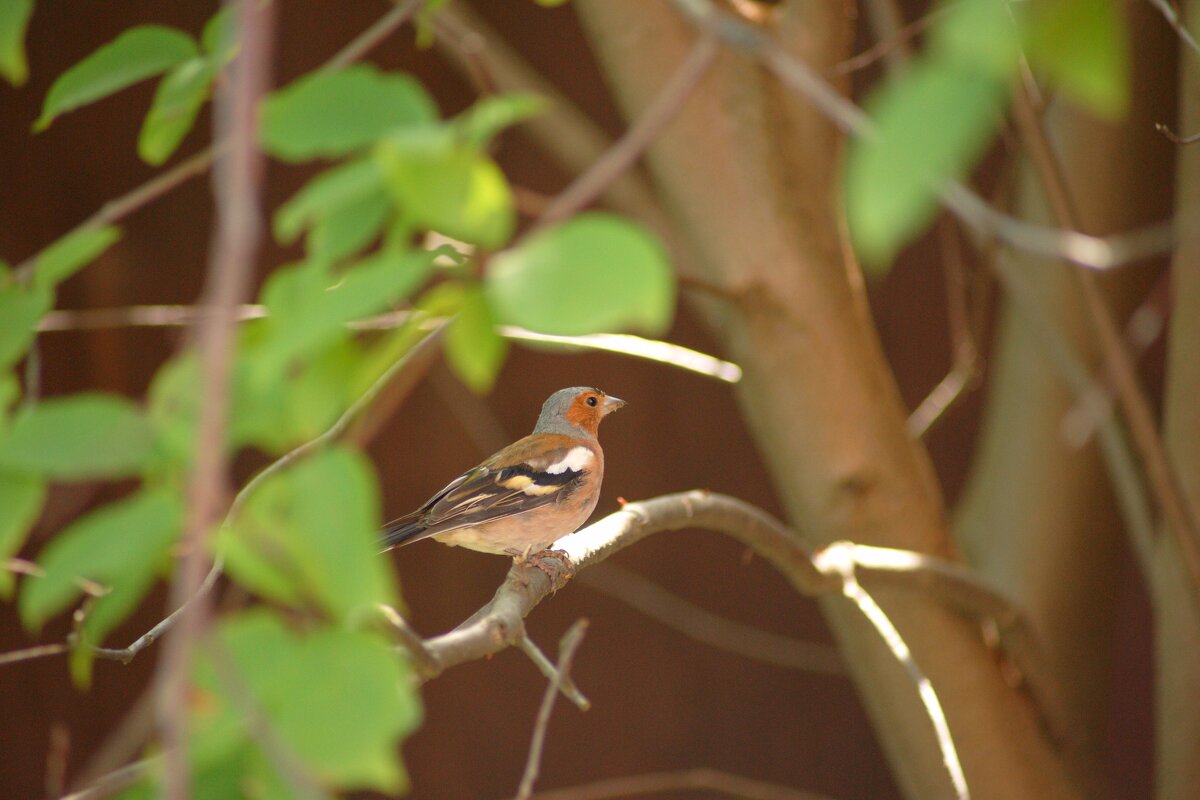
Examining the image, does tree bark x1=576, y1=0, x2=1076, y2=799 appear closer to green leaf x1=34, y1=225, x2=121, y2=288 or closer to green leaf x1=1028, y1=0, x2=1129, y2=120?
green leaf x1=34, y1=225, x2=121, y2=288

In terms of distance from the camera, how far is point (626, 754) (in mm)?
5043

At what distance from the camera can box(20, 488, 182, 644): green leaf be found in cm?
90

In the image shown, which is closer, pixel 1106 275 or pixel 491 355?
pixel 491 355

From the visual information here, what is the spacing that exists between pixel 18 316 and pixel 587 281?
73 centimetres

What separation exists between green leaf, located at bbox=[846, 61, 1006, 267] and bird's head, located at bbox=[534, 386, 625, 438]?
3035 mm

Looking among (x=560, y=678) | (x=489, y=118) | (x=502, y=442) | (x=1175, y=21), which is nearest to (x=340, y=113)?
(x=489, y=118)

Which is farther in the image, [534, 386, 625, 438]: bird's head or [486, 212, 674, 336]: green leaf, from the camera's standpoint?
[534, 386, 625, 438]: bird's head

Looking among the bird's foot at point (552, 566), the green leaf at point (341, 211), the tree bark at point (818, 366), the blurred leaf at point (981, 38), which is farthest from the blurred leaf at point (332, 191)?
the tree bark at point (818, 366)

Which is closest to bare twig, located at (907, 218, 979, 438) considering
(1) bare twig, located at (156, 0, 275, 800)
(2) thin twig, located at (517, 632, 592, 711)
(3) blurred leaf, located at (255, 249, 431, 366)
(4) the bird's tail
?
(4) the bird's tail

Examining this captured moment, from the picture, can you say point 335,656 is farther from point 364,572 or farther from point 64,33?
point 64,33

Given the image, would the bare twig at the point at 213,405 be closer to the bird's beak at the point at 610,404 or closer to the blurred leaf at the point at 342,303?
the blurred leaf at the point at 342,303

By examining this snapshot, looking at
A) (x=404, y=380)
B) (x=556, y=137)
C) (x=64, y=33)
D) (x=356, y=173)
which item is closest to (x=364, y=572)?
(x=356, y=173)

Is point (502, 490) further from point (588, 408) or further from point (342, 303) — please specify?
point (342, 303)

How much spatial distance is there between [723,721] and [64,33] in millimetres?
4038
